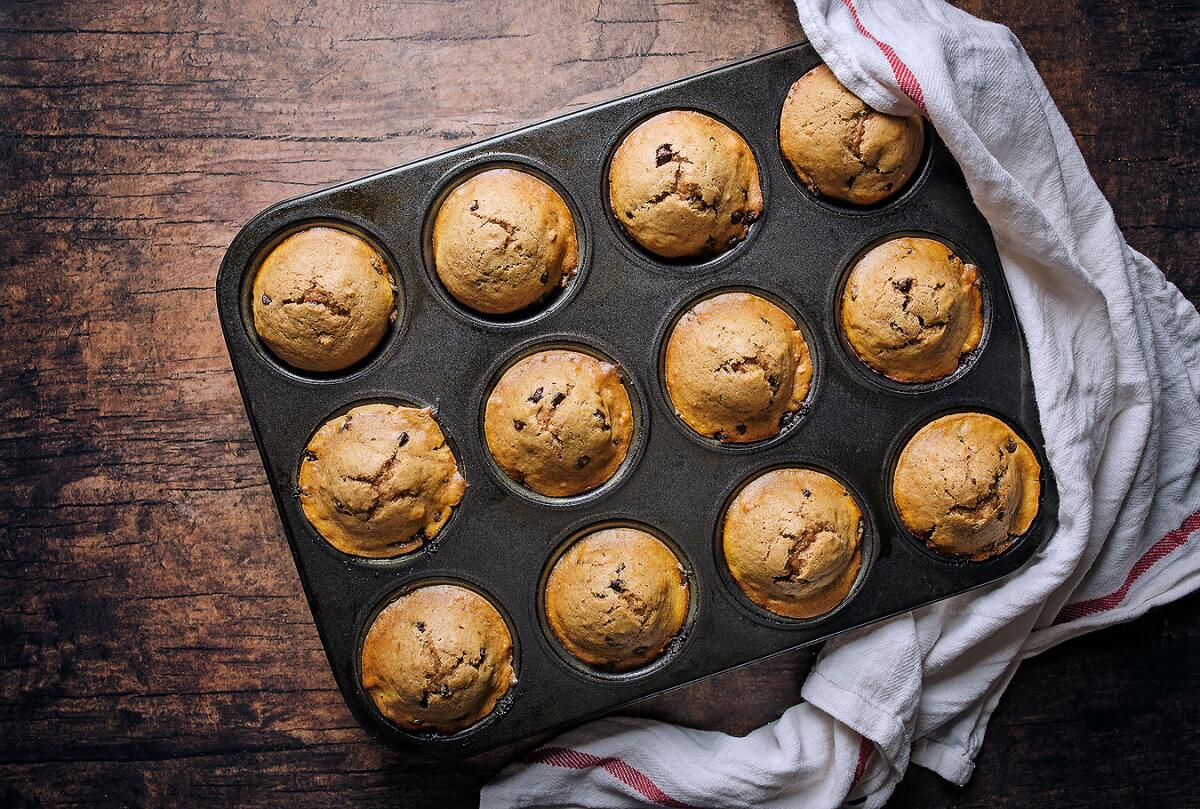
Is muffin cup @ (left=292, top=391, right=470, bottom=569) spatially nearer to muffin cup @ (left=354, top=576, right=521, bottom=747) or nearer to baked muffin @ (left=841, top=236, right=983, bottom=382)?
muffin cup @ (left=354, top=576, right=521, bottom=747)

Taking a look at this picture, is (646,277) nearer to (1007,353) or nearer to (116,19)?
(1007,353)

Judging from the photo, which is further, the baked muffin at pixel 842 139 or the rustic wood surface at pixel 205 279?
the rustic wood surface at pixel 205 279

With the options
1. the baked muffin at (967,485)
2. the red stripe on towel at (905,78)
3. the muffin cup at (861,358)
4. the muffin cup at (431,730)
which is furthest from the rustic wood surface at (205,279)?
the muffin cup at (861,358)

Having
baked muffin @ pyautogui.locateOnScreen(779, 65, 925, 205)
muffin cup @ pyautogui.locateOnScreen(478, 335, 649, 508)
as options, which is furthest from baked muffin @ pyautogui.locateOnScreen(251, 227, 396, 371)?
baked muffin @ pyautogui.locateOnScreen(779, 65, 925, 205)

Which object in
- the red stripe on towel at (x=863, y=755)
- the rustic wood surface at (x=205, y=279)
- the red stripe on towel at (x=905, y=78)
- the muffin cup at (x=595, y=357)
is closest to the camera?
the red stripe on towel at (x=905, y=78)

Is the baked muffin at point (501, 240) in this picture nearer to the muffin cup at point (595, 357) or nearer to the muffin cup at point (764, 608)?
the muffin cup at point (595, 357)
